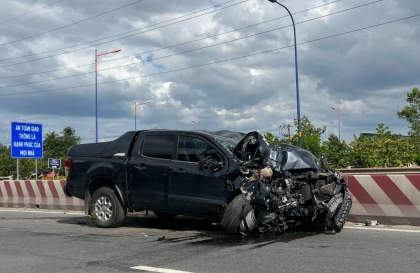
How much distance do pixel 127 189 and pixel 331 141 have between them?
49594 mm

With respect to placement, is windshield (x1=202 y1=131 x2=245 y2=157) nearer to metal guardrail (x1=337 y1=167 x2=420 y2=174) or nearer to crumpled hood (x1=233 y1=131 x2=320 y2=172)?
crumpled hood (x1=233 y1=131 x2=320 y2=172)

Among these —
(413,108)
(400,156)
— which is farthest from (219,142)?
(413,108)

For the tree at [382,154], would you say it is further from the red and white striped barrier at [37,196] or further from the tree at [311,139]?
the red and white striped barrier at [37,196]

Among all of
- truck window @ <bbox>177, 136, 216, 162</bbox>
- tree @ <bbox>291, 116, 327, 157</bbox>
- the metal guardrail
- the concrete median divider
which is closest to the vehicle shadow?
truck window @ <bbox>177, 136, 216, 162</bbox>

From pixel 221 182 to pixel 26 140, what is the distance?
55.7 ft

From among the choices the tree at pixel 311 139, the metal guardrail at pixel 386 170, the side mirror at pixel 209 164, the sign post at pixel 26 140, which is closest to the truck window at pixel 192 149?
the side mirror at pixel 209 164

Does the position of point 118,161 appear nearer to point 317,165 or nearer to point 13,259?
point 13,259

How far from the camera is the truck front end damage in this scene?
769cm

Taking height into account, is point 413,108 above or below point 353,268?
above

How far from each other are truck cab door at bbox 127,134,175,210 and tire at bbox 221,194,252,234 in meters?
1.28

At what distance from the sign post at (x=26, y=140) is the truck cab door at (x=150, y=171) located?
14.8 m

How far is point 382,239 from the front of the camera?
7469mm

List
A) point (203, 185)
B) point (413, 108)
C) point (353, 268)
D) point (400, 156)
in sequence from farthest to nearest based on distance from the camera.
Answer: point (413, 108) → point (400, 156) → point (203, 185) → point (353, 268)

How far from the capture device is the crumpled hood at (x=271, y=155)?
797cm
